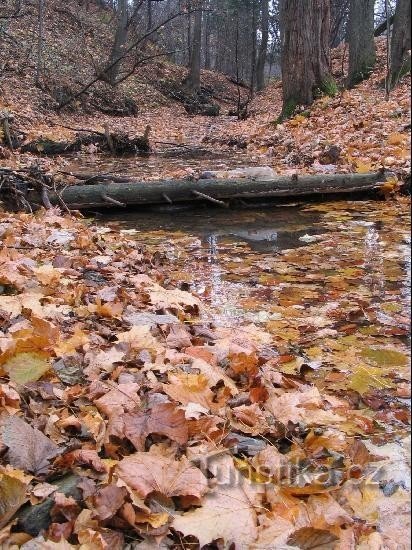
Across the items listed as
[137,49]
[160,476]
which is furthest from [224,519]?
[137,49]

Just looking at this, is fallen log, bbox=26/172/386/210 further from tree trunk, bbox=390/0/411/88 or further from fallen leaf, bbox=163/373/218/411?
fallen leaf, bbox=163/373/218/411

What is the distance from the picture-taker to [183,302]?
10.5ft

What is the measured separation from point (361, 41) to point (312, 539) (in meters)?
15.6

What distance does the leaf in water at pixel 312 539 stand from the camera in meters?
1.33

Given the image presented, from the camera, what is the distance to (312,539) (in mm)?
1337

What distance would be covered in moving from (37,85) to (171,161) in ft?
27.2

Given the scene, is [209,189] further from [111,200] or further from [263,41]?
[263,41]

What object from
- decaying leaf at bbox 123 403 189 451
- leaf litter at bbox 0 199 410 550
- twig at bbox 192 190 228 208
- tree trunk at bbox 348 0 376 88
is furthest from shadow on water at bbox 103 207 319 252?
tree trunk at bbox 348 0 376 88

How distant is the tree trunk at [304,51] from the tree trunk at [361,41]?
2.32 metres

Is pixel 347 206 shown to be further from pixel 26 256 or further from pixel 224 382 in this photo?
pixel 224 382

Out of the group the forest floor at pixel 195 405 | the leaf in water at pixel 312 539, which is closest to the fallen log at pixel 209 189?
the forest floor at pixel 195 405

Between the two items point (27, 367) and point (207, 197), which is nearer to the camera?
point (27, 367)

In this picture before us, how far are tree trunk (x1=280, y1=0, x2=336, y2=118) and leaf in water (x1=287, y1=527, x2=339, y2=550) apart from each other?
12016 mm

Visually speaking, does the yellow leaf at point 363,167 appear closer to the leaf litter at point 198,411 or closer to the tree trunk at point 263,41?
the leaf litter at point 198,411
